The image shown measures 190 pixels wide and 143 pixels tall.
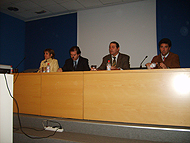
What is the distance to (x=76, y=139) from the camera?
153 cm

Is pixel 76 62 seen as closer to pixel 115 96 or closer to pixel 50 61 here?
pixel 50 61

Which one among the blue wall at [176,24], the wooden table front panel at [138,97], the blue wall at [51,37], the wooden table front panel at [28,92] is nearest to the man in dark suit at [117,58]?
the wooden table front panel at [138,97]

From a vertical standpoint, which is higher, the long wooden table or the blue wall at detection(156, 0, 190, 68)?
the blue wall at detection(156, 0, 190, 68)

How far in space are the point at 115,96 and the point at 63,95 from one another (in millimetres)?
690

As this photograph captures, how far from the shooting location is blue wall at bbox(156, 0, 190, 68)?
3230 millimetres

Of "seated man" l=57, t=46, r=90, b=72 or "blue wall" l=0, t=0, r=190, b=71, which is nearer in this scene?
"seated man" l=57, t=46, r=90, b=72

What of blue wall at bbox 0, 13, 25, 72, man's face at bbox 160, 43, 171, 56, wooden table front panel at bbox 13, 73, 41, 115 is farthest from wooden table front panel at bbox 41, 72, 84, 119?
blue wall at bbox 0, 13, 25, 72

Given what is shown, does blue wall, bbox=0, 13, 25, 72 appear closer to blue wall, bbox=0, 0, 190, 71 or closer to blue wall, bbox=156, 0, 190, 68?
blue wall, bbox=0, 0, 190, 71

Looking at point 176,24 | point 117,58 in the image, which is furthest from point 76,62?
point 176,24

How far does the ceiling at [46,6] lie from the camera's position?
3.78m

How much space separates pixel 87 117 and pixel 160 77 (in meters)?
0.95

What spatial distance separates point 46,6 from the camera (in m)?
4.05

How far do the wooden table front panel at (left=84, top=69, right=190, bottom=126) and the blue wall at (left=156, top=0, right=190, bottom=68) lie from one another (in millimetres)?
2094

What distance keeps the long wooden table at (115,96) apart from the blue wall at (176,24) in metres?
2.09
